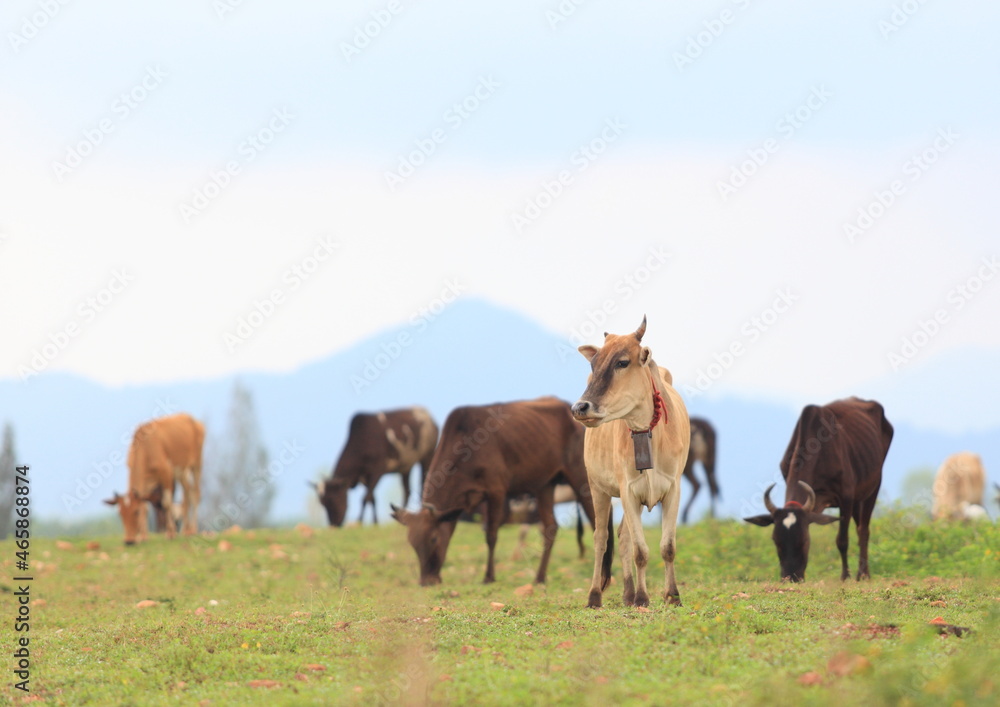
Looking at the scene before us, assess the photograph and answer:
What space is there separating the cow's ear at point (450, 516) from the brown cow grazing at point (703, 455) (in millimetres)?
10679

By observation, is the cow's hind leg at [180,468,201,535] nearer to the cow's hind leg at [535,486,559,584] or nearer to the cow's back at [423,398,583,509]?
the cow's back at [423,398,583,509]

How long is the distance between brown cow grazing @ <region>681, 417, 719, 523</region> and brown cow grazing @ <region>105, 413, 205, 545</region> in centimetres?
1068

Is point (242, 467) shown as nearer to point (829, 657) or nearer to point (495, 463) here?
point (495, 463)

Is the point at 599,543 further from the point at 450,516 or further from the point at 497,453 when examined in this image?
the point at 497,453

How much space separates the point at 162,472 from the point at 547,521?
10.8 m

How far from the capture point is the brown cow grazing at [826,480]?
1335 centimetres

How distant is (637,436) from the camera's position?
10172 mm

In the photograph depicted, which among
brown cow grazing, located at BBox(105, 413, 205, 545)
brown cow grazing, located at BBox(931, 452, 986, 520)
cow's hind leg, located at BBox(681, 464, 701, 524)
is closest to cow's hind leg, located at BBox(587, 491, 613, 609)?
brown cow grazing, located at BBox(105, 413, 205, 545)

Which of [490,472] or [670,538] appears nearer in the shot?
[670,538]

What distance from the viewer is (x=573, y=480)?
16.6 m

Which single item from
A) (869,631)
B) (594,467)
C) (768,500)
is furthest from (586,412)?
(768,500)

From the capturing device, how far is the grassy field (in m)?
7.05

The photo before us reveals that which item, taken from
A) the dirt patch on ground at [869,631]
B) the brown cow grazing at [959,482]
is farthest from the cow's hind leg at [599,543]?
the brown cow grazing at [959,482]

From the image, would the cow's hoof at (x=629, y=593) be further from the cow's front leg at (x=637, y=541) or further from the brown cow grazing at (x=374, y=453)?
the brown cow grazing at (x=374, y=453)
